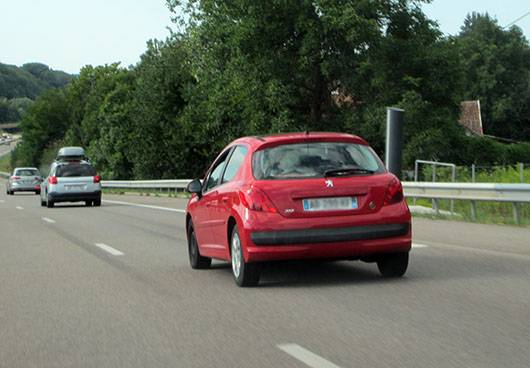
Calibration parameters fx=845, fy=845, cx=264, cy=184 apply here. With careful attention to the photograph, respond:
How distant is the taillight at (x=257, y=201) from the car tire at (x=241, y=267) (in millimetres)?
387

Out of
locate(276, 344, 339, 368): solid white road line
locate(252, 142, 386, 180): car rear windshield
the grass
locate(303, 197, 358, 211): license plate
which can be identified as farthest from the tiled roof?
the grass

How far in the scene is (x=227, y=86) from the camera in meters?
39.1

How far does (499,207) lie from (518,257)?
7801mm

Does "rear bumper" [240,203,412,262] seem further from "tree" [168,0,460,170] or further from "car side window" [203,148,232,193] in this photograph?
"tree" [168,0,460,170]

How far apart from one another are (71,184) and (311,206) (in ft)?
68.9

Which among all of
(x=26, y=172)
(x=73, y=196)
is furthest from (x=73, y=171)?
(x=26, y=172)

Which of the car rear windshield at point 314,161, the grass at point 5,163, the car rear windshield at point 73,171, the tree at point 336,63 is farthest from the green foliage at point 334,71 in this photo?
the grass at point 5,163

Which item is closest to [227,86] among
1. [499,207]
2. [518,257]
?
[499,207]

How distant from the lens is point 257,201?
754 cm

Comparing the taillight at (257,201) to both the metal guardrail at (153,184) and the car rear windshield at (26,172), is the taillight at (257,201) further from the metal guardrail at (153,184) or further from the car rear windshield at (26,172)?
the car rear windshield at (26,172)

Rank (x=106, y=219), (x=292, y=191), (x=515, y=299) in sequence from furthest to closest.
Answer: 1. (x=106, y=219)
2. (x=292, y=191)
3. (x=515, y=299)

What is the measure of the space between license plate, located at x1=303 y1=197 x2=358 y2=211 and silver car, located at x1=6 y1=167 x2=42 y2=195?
132ft

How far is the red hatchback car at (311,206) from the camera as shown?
7.50 m

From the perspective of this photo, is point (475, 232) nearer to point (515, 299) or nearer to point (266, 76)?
point (515, 299)
